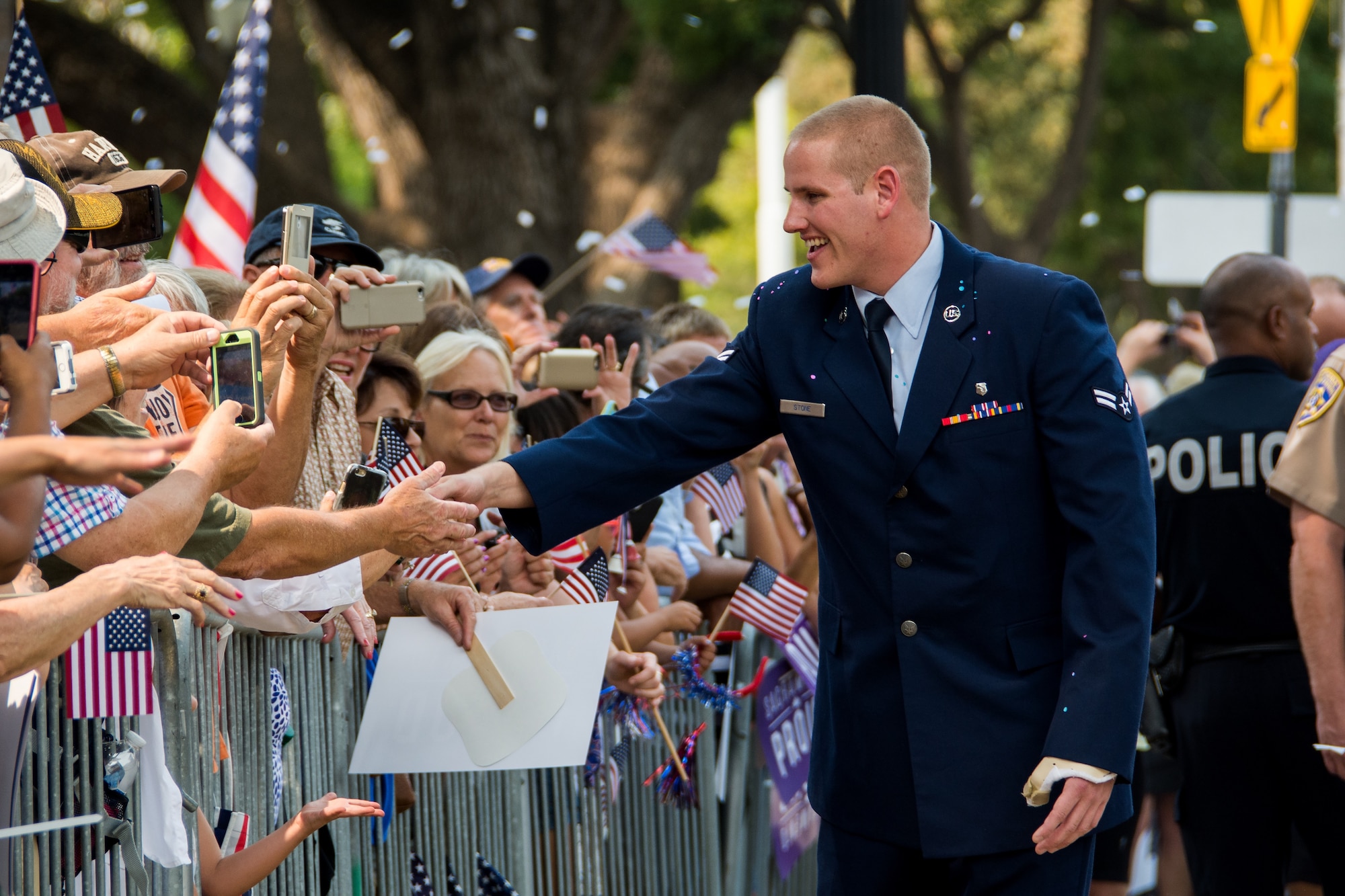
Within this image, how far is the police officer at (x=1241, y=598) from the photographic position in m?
5.95

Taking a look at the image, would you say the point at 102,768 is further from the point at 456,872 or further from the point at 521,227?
the point at 521,227

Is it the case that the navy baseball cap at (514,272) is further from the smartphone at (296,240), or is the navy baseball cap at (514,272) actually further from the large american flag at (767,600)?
the smartphone at (296,240)

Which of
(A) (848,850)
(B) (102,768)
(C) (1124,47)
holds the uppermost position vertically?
(C) (1124,47)

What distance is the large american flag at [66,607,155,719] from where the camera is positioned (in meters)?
3.05

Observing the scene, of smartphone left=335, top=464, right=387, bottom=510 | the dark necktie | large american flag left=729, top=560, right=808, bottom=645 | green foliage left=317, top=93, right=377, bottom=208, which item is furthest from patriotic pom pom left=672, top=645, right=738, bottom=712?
green foliage left=317, top=93, right=377, bottom=208

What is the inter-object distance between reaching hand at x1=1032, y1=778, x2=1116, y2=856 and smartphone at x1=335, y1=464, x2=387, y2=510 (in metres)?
1.72

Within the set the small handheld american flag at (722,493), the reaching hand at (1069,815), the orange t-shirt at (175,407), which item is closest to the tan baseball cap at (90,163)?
the orange t-shirt at (175,407)

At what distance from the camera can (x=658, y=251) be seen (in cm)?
980

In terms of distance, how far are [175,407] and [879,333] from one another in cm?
192

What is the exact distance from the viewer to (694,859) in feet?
19.7

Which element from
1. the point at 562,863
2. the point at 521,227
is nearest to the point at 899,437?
the point at 562,863

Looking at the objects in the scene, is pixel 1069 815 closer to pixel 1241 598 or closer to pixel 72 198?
pixel 72 198

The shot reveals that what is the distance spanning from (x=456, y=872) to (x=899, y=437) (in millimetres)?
1850

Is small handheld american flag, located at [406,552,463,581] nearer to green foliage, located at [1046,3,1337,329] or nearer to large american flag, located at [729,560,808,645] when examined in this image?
large american flag, located at [729,560,808,645]
